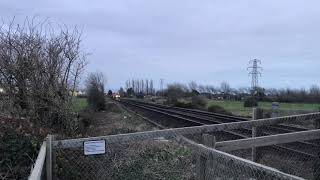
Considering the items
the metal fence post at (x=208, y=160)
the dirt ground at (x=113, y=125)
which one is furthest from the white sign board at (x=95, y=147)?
the dirt ground at (x=113, y=125)

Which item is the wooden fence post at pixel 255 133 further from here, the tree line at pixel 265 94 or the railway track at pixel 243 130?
the tree line at pixel 265 94

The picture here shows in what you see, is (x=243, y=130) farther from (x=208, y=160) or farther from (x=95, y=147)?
(x=208, y=160)

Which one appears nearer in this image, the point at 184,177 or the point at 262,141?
the point at 262,141

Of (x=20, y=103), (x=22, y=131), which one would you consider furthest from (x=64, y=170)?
(x=20, y=103)

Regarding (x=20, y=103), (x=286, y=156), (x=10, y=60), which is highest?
(x=10, y=60)

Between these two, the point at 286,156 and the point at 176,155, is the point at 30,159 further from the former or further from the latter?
the point at 286,156

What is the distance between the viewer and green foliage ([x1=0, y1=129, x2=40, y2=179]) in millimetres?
8648

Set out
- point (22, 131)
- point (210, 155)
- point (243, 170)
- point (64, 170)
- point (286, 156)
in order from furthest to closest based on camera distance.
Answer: point (286, 156)
point (22, 131)
point (64, 170)
point (210, 155)
point (243, 170)

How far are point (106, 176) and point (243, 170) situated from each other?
3.82 metres

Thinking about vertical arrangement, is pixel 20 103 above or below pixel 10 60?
below

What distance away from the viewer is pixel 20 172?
8648 millimetres

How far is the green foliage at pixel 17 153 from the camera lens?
8.65m

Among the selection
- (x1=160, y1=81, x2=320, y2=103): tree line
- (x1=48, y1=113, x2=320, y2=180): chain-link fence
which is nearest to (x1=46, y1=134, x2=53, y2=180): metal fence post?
(x1=48, y1=113, x2=320, y2=180): chain-link fence

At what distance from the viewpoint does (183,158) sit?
10.0m
